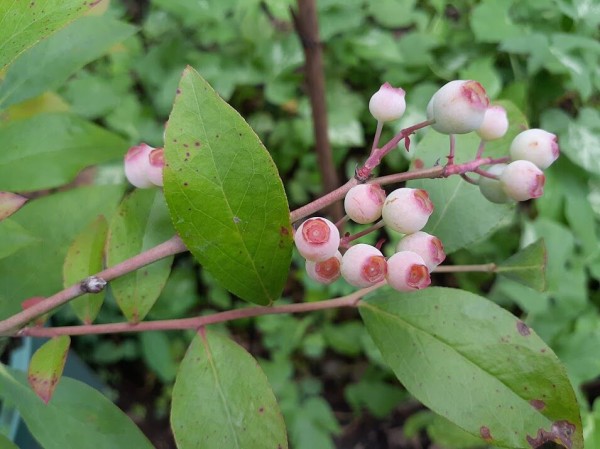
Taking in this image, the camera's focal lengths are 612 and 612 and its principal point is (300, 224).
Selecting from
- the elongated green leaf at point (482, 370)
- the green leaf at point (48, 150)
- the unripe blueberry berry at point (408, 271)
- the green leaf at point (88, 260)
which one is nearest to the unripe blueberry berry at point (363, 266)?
the unripe blueberry berry at point (408, 271)

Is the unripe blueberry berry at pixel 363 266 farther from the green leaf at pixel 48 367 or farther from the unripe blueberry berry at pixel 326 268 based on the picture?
the green leaf at pixel 48 367

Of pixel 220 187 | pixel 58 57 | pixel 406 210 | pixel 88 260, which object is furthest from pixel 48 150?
pixel 406 210

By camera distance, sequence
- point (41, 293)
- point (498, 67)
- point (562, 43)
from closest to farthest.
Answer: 1. point (41, 293)
2. point (562, 43)
3. point (498, 67)

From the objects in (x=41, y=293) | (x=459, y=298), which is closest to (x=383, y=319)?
(x=459, y=298)

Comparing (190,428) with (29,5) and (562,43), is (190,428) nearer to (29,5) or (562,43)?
(29,5)

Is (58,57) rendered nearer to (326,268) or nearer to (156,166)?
(156,166)

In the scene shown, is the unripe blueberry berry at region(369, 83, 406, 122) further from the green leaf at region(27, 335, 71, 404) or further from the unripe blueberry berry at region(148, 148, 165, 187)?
the green leaf at region(27, 335, 71, 404)

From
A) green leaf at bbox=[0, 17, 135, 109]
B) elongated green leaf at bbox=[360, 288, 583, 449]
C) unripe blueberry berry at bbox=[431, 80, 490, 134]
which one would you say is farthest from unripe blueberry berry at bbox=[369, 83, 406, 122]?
green leaf at bbox=[0, 17, 135, 109]
